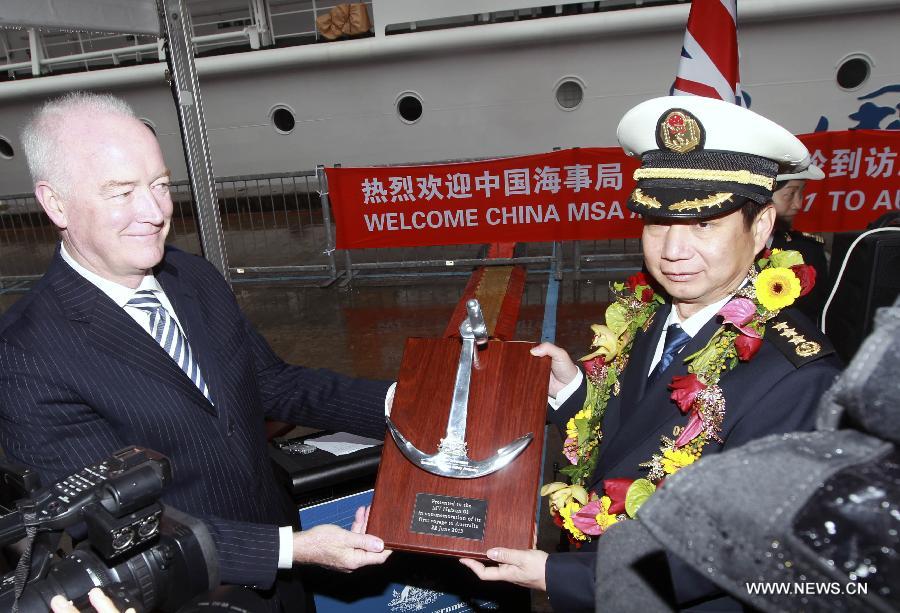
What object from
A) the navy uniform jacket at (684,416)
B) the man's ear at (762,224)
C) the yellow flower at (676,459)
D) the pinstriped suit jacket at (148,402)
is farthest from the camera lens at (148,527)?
the man's ear at (762,224)

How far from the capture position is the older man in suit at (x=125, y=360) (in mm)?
1662

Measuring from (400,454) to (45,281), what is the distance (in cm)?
120

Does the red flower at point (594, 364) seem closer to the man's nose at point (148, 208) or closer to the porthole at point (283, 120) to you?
the man's nose at point (148, 208)

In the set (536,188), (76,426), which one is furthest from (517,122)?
(76,426)

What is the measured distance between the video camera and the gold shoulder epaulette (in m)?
1.41

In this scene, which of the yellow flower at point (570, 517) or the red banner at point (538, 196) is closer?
the yellow flower at point (570, 517)

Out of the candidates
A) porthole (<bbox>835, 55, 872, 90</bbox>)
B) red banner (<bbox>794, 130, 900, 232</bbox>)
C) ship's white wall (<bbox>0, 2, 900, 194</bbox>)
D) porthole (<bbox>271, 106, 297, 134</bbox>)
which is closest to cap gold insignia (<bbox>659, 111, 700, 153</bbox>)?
red banner (<bbox>794, 130, 900, 232</bbox>)

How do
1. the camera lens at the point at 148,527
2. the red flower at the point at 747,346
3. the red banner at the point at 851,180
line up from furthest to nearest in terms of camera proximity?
the red banner at the point at 851,180, the red flower at the point at 747,346, the camera lens at the point at 148,527

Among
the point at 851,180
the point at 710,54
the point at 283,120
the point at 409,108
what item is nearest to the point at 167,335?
the point at 710,54

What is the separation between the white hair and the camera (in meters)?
1.66

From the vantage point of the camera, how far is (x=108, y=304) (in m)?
1.81

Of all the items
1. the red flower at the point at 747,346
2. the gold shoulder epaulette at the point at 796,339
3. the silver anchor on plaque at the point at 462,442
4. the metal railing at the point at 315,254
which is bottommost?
the metal railing at the point at 315,254

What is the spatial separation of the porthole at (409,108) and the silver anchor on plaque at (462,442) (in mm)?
8043

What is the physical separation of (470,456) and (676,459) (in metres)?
0.59
